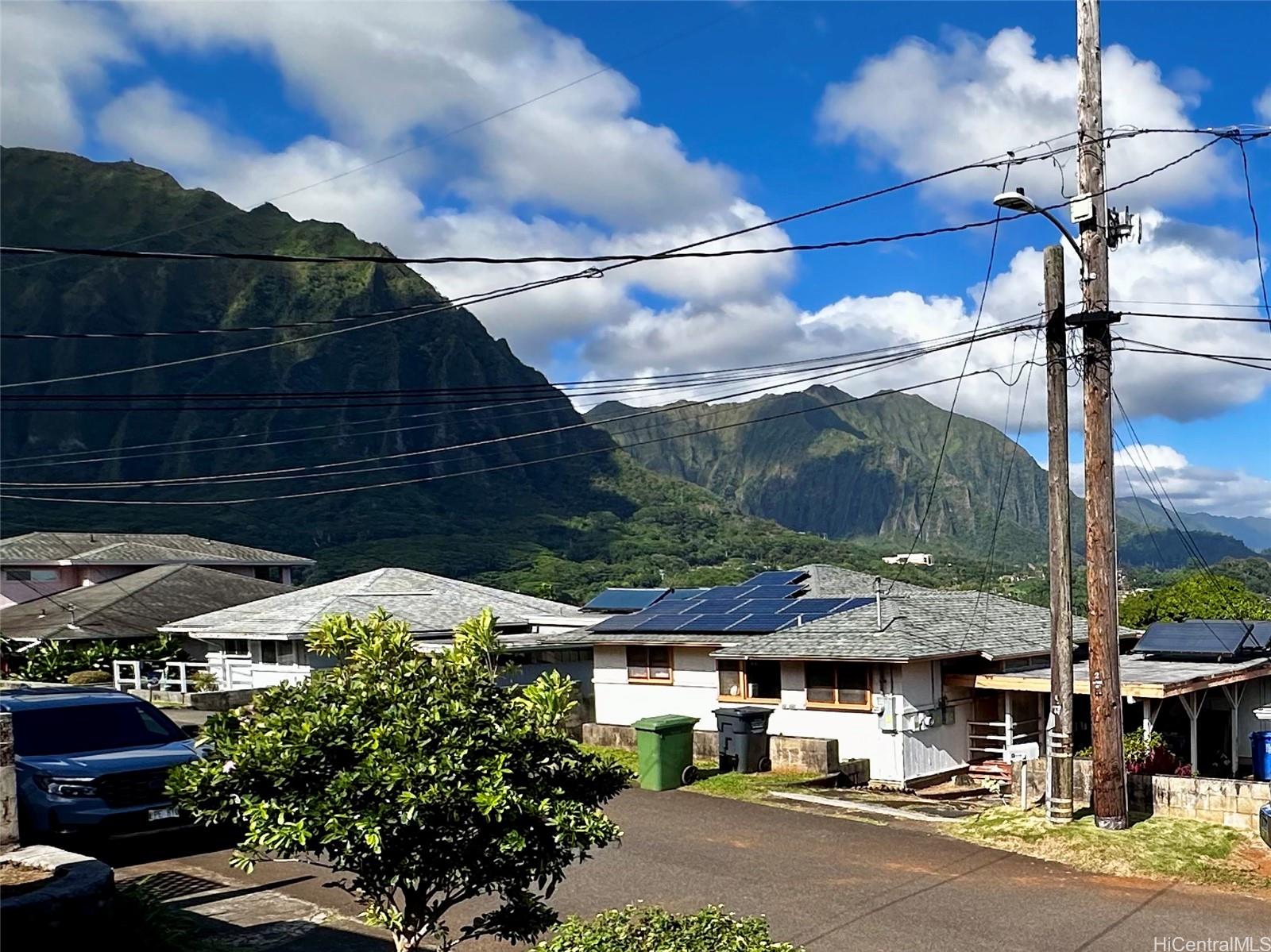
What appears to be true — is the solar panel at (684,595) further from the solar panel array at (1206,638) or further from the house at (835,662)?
the solar panel array at (1206,638)

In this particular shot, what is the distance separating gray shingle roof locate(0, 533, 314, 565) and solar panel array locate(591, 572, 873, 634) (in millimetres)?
34527

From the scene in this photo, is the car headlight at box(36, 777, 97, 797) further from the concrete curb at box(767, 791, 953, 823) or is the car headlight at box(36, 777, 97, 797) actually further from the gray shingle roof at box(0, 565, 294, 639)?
the gray shingle roof at box(0, 565, 294, 639)

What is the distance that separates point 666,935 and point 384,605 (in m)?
26.9

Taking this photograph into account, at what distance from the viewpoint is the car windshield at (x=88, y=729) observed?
12883 mm

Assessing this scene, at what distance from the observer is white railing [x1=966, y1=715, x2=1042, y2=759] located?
21672 mm

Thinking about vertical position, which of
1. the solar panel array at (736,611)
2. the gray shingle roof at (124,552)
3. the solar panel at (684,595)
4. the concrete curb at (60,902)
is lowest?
the concrete curb at (60,902)

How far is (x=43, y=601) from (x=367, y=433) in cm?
12798

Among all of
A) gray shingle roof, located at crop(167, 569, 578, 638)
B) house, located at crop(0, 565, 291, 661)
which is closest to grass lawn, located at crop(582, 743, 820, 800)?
gray shingle roof, located at crop(167, 569, 578, 638)

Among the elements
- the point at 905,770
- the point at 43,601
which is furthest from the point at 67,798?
the point at 43,601

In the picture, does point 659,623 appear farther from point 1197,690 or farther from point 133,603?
point 133,603

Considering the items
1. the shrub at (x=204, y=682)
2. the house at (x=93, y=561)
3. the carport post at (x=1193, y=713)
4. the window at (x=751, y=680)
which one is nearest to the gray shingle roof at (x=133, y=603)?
the shrub at (x=204, y=682)

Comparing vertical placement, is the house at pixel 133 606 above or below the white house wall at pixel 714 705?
above

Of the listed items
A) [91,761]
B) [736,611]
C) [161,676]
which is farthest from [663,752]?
[161,676]

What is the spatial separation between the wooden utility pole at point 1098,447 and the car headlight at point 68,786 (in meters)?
11.3
